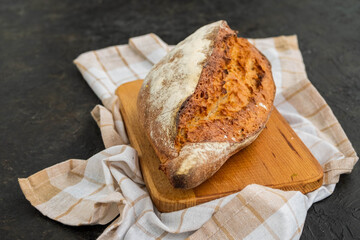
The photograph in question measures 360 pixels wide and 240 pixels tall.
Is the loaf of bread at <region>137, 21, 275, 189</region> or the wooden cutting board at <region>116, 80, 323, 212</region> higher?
the loaf of bread at <region>137, 21, 275, 189</region>

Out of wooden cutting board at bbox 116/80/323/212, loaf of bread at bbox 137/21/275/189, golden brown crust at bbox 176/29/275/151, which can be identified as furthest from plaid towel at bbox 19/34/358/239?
golden brown crust at bbox 176/29/275/151

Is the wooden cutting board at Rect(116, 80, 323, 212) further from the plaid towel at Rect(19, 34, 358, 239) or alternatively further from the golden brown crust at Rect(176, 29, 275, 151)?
the golden brown crust at Rect(176, 29, 275, 151)

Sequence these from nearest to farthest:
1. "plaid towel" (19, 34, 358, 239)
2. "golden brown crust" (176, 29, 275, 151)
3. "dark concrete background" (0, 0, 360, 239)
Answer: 1. "plaid towel" (19, 34, 358, 239)
2. "golden brown crust" (176, 29, 275, 151)
3. "dark concrete background" (0, 0, 360, 239)

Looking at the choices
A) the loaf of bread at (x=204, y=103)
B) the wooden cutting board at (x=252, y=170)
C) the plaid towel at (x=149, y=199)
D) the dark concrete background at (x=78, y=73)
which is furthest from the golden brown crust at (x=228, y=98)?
the dark concrete background at (x=78, y=73)

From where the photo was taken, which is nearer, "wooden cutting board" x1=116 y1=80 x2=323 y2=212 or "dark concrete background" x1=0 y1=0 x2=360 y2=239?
"wooden cutting board" x1=116 y1=80 x2=323 y2=212

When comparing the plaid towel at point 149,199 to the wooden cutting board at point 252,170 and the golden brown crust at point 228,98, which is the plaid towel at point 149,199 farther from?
the golden brown crust at point 228,98

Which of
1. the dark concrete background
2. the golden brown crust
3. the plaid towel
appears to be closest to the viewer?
the plaid towel

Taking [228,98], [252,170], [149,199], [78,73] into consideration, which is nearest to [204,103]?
[228,98]

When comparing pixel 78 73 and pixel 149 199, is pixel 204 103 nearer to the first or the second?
pixel 149 199
